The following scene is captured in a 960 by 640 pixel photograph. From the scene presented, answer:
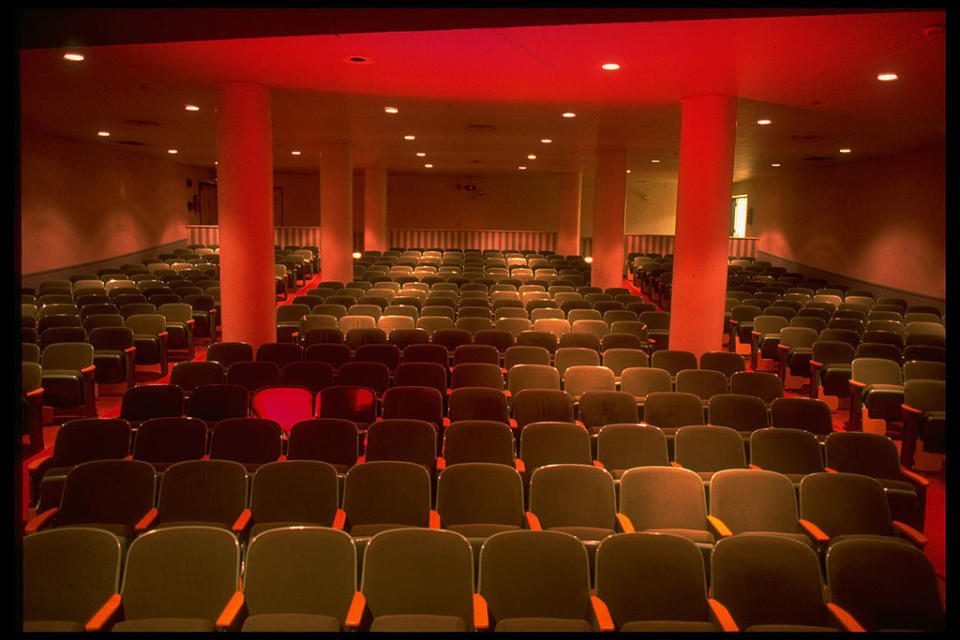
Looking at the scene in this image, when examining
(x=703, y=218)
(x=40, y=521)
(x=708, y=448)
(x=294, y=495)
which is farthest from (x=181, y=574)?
(x=703, y=218)

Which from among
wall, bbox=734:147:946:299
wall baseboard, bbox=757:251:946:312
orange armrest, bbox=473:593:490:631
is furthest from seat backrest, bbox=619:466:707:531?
wall baseboard, bbox=757:251:946:312

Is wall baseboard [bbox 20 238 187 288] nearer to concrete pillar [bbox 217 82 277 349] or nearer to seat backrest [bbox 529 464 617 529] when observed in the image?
concrete pillar [bbox 217 82 277 349]

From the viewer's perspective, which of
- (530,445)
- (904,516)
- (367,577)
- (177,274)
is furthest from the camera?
(177,274)

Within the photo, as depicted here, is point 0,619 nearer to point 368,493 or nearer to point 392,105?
point 368,493

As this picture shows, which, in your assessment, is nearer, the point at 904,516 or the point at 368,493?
the point at 368,493

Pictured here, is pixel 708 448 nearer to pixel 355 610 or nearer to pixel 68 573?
pixel 355 610

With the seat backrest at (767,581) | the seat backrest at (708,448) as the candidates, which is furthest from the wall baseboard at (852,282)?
the seat backrest at (767,581)

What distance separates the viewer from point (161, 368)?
970 centimetres

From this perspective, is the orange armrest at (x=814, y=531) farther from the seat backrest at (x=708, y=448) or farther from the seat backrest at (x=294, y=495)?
the seat backrest at (x=294, y=495)

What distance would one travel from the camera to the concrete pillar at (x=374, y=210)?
21938mm

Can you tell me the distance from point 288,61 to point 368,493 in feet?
16.1

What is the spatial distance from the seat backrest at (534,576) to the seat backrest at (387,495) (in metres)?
0.90
